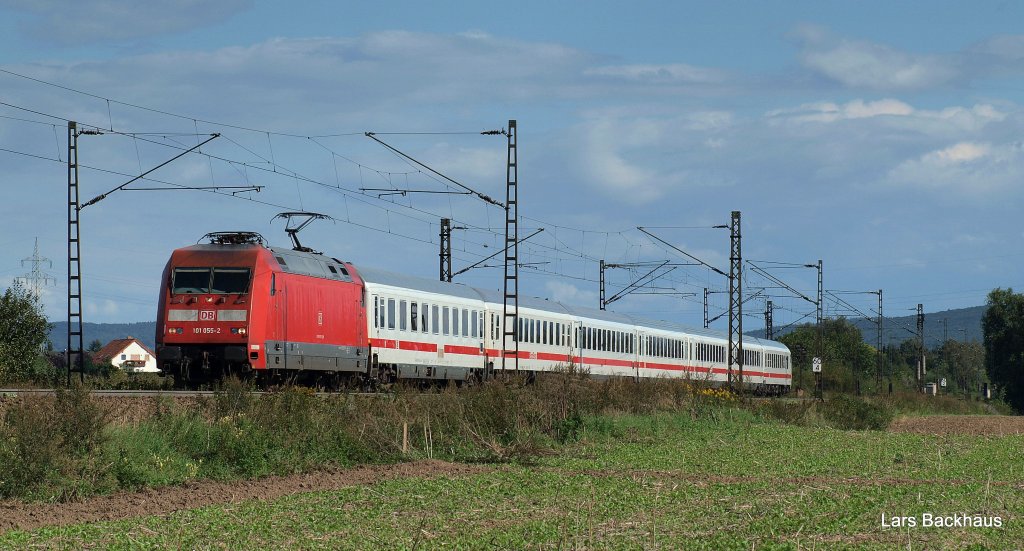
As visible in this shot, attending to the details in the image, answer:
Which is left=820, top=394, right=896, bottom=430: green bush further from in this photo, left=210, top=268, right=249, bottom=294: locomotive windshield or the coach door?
left=210, top=268, right=249, bottom=294: locomotive windshield

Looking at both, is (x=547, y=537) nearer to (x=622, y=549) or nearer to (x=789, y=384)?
(x=622, y=549)

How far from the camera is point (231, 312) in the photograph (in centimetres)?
3216

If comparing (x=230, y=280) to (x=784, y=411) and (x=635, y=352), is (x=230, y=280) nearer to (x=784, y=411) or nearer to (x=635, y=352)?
(x=784, y=411)

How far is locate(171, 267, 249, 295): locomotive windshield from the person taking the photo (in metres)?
32.3

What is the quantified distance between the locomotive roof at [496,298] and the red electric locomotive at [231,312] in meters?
5.05

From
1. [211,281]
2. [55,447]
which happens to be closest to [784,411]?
[211,281]

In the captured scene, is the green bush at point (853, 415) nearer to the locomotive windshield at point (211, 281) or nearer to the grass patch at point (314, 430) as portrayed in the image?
the grass patch at point (314, 430)

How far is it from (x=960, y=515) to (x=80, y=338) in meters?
29.0

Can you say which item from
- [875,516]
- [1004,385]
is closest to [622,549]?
[875,516]

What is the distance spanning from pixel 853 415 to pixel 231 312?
23.3 meters

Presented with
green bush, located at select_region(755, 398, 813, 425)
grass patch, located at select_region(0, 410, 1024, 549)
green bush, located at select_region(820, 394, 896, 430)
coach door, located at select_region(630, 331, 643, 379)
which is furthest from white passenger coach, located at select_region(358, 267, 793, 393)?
grass patch, located at select_region(0, 410, 1024, 549)

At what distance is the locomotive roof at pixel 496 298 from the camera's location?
1597 inches

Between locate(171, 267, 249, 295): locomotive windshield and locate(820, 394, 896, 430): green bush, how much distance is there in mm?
20997

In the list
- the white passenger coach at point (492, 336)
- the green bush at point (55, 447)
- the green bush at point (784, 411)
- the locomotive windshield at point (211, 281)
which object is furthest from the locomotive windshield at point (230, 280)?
the green bush at point (784, 411)
